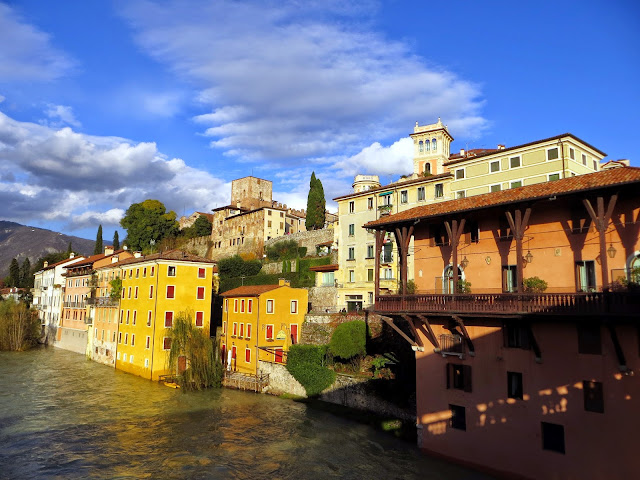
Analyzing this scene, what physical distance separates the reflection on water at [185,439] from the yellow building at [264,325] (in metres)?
4.19

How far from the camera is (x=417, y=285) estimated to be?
23969 millimetres

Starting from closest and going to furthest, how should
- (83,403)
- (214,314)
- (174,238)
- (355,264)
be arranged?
1. (83,403)
2. (355,264)
3. (214,314)
4. (174,238)

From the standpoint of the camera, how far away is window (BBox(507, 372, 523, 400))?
1877 cm

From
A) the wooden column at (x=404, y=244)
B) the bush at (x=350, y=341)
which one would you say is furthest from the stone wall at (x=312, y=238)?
the wooden column at (x=404, y=244)

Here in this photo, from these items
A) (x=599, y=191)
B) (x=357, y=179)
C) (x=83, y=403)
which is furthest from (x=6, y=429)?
(x=357, y=179)

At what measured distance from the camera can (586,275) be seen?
59.4 feet

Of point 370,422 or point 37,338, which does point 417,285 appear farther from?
point 37,338

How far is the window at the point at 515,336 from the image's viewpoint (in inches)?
746

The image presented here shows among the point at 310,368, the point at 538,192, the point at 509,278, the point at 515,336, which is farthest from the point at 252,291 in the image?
the point at 538,192

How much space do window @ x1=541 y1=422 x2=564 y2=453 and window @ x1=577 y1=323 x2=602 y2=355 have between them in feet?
10.2

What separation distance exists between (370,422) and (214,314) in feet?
119

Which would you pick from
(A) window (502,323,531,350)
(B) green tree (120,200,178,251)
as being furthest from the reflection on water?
(B) green tree (120,200,178,251)

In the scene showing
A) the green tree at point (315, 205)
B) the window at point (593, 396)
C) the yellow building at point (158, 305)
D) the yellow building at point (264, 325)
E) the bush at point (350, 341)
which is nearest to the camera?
the window at point (593, 396)

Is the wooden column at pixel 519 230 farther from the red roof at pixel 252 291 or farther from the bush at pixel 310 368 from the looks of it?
the red roof at pixel 252 291
